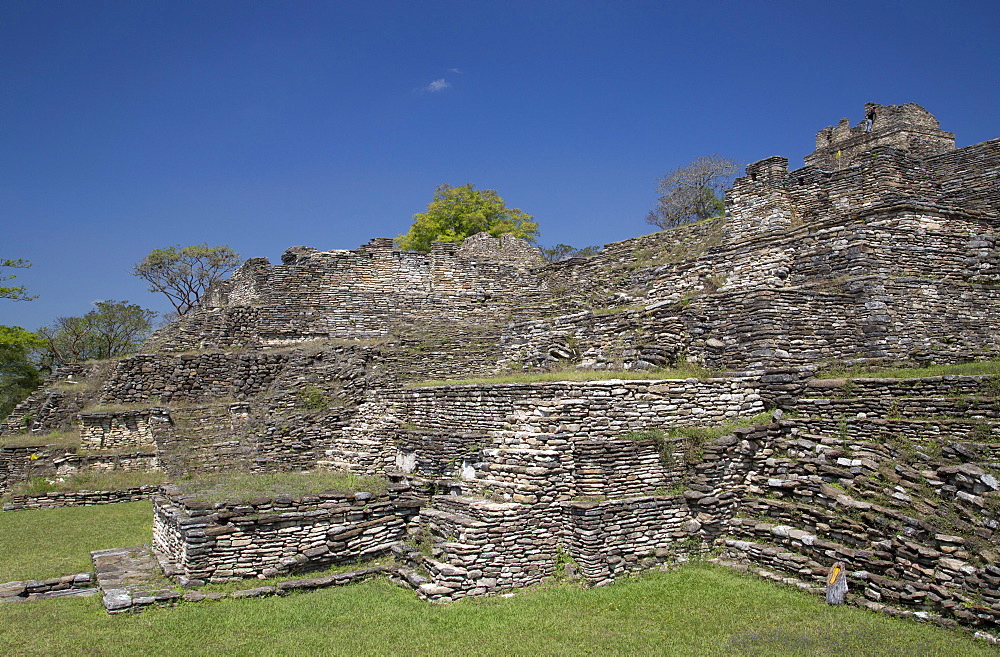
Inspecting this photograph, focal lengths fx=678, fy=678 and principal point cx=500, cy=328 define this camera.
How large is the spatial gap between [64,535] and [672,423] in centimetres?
1136

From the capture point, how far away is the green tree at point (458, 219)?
32.5 metres

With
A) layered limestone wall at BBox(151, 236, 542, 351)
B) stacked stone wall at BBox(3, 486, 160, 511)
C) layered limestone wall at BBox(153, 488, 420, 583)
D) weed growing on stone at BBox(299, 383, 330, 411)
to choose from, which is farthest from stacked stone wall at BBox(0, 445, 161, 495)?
layered limestone wall at BBox(153, 488, 420, 583)

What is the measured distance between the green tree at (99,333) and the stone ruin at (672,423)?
19.9 metres

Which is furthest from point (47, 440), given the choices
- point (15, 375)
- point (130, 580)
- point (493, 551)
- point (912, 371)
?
point (15, 375)

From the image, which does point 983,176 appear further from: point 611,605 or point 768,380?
point 611,605

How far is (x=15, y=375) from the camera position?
34031mm

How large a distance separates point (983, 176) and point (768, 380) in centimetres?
866

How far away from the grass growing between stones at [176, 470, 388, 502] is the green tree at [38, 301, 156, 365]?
92.3 feet

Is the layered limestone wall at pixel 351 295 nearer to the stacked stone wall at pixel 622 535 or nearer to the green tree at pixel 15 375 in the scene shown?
the stacked stone wall at pixel 622 535

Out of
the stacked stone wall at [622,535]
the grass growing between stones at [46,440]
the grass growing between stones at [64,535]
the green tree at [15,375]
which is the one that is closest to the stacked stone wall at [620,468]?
the stacked stone wall at [622,535]

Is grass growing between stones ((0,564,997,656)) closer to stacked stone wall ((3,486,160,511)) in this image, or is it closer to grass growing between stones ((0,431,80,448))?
stacked stone wall ((3,486,160,511))

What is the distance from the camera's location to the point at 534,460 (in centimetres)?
→ 1003

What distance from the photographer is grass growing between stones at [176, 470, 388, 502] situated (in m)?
10.5

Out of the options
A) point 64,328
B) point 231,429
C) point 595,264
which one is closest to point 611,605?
point 231,429
